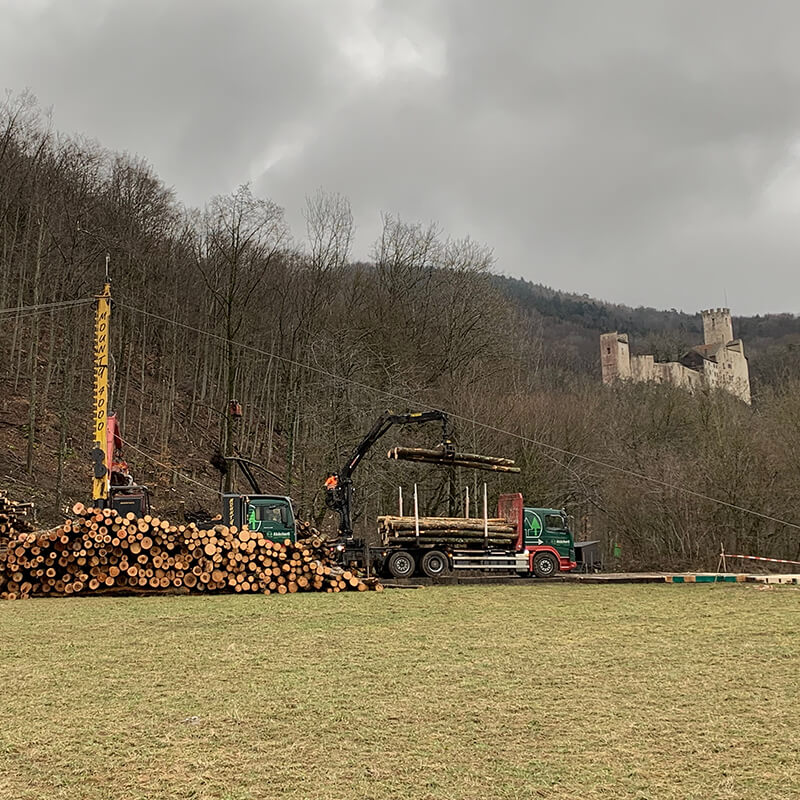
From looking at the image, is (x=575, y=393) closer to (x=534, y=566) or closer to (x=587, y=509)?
(x=587, y=509)

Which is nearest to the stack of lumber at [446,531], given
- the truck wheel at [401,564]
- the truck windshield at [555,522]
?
the truck wheel at [401,564]

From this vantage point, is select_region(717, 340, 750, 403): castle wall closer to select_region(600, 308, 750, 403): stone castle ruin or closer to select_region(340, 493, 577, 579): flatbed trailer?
select_region(600, 308, 750, 403): stone castle ruin

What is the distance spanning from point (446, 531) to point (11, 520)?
11899 mm

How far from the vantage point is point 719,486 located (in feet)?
92.7

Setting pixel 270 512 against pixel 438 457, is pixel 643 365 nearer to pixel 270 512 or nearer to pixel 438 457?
pixel 438 457

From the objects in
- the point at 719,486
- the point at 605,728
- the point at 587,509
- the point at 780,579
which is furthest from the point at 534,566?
the point at 605,728

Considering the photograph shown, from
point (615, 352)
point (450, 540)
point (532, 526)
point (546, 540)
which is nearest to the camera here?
point (450, 540)

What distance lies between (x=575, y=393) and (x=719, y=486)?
1241cm

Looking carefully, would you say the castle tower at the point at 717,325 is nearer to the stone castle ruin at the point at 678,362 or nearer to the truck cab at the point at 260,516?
the stone castle ruin at the point at 678,362

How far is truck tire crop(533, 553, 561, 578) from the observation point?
22594mm

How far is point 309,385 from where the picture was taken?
35250 millimetres

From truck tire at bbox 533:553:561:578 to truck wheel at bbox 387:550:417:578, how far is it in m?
3.56

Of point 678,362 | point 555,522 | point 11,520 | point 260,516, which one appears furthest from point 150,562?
point 678,362

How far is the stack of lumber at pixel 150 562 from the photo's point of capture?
1738cm
